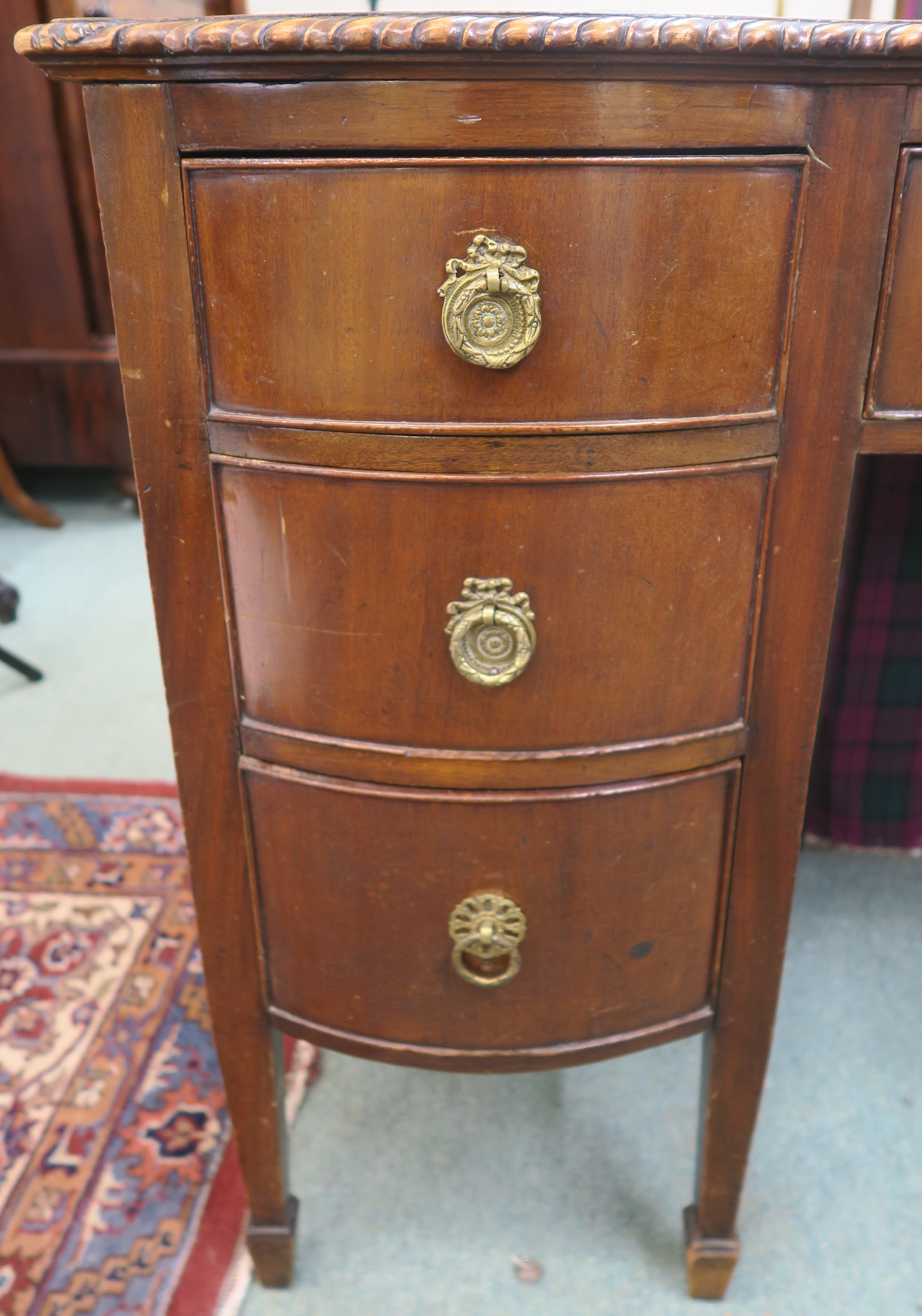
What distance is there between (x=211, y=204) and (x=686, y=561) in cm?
34

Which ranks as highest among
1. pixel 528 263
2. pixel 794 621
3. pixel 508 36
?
pixel 508 36

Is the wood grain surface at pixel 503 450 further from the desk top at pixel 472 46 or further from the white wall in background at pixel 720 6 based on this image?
the white wall in background at pixel 720 6

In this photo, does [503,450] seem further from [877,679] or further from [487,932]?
[877,679]

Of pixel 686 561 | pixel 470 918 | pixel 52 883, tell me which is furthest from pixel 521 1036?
pixel 52 883

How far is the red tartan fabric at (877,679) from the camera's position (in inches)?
49.3

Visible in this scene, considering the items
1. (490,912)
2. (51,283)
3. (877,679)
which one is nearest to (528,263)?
(490,912)

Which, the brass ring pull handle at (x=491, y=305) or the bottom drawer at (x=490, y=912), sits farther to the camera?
the bottom drawer at (x=490, y=912)

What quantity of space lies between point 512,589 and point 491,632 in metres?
0.03

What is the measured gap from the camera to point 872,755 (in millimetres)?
1390

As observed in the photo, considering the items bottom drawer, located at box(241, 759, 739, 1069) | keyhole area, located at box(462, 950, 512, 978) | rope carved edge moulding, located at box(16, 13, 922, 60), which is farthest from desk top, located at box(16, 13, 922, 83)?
keyhole area, located at box(462, 950, 512, 978)

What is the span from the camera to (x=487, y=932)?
0.73m

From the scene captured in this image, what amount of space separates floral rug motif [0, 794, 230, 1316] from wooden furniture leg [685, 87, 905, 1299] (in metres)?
0.50

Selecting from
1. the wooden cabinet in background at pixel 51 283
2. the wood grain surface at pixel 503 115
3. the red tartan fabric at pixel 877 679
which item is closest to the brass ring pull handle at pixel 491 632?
the wood grain surface at pixel 503 115

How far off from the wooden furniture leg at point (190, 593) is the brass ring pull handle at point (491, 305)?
16cm
